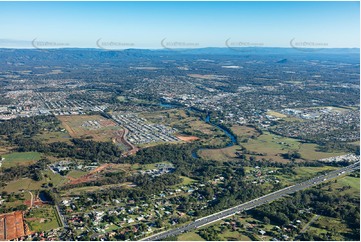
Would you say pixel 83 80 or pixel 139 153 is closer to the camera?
pixel 139 153

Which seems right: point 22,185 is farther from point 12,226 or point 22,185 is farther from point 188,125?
point 188,125

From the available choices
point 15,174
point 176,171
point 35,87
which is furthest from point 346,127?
point 35,87

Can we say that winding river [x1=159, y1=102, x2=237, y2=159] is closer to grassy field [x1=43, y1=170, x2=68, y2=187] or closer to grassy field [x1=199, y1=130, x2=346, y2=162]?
grassy field [x1=199, y1=130, x2=346, y2=162]

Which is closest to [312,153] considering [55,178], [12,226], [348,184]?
[348,184]

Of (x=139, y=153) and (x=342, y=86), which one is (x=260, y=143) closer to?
(x=139, y=153)

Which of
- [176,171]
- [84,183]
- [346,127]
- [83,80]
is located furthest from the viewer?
[83,80]

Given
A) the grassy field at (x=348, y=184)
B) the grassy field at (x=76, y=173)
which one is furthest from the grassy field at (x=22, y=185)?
the grassy field at (x=348, y=184)

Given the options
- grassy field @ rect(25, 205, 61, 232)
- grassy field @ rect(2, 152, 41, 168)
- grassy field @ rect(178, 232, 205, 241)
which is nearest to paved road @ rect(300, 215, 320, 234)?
grassy field @ rect(178, 232, 205, 241)

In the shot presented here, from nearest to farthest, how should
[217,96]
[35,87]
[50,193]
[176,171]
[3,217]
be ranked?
[3,217] < [50,193] < [176,171] < [217,96] < [35,87]

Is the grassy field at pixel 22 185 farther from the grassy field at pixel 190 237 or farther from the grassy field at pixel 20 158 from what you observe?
the grassy field at pixel 190 237
